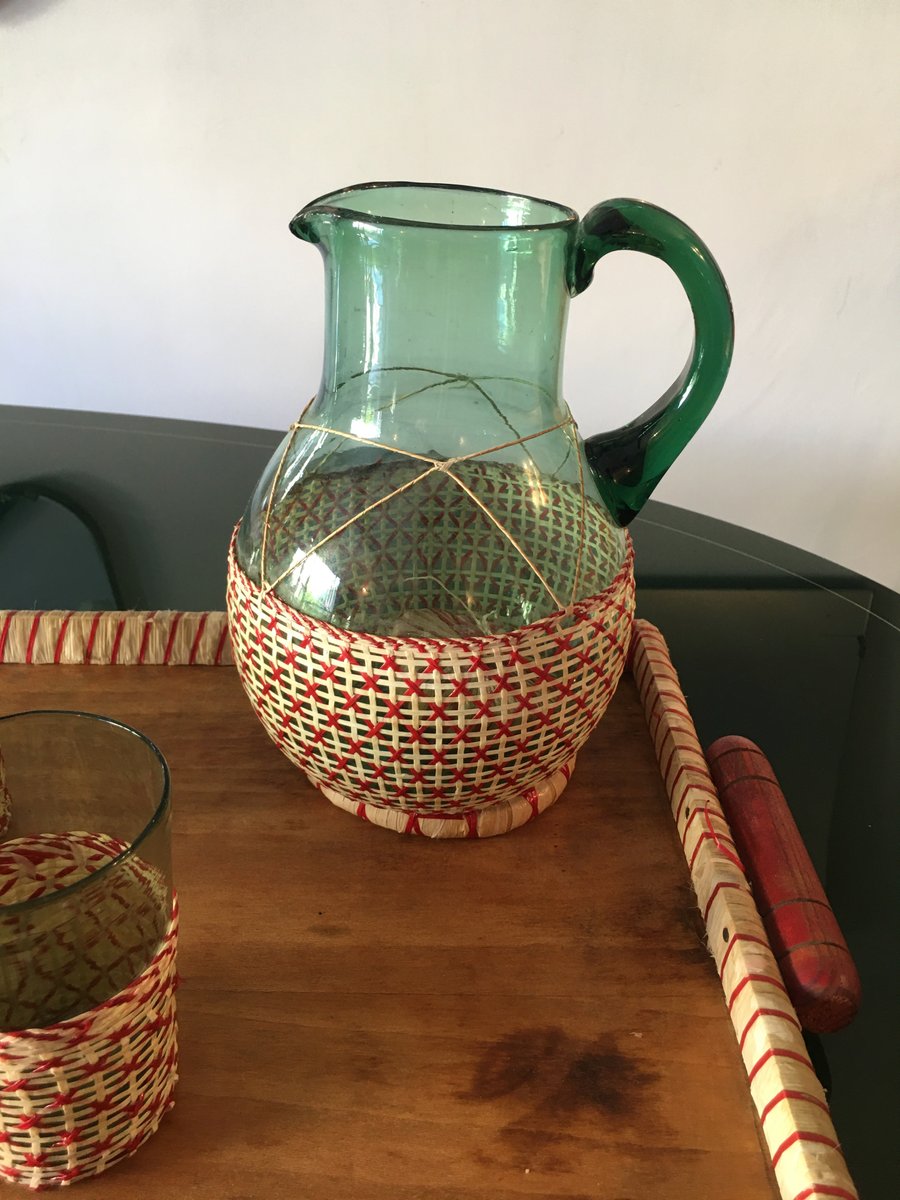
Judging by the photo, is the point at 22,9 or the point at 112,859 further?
the point at 22,9

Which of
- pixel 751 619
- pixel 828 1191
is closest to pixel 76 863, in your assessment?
pixel 828 1191

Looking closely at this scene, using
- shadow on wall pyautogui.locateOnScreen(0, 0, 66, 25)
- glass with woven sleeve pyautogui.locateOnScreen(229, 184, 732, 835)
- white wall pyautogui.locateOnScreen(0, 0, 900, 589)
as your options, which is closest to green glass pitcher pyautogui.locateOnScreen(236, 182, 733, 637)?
glass with woven sleeve pyautogui.locateOnScreen(229, 184, 732, 835)

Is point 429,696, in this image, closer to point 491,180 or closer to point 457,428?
point 457,428

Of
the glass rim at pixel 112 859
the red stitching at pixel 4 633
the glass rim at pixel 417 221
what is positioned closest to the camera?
the glass rim at pixel 112 859

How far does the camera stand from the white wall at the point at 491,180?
0.81m

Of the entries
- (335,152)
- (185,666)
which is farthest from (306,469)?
(335,152)

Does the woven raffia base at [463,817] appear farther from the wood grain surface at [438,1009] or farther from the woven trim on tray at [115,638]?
the woven trim on tray at [115,638]

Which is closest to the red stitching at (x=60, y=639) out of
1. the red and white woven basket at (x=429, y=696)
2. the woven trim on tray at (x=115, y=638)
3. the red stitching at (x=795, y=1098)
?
the woven trim on tray at (x=115, y=638)

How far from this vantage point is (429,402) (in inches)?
15.2

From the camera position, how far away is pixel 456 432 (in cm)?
39

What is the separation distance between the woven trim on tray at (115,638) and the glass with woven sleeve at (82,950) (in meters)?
0.19

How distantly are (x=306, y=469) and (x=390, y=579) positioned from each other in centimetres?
6

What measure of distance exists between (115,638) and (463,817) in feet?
0.70

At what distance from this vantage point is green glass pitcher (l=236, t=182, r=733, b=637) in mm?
369
